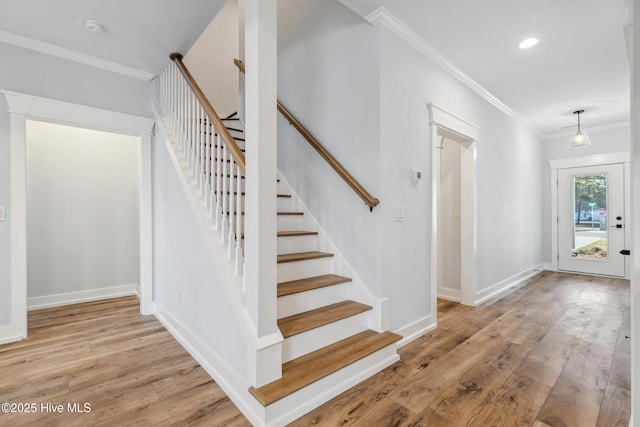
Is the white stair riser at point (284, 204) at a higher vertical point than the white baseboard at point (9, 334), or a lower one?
higher

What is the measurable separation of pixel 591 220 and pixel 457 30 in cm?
495

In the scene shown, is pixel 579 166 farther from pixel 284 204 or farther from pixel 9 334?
pixel 9 334

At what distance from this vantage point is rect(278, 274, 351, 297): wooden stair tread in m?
2.19

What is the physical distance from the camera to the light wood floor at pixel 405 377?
1.72 m

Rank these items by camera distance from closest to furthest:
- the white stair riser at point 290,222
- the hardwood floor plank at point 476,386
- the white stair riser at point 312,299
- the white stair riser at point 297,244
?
the hardwood floor plank at point 476,386 < the white stair riser at point 312,299 < the white stair riser at point 297,244 < the white stair riser at point 290,222

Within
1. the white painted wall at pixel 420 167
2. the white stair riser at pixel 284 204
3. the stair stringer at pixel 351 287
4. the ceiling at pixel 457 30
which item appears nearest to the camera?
the ceiling at pixel 457 30

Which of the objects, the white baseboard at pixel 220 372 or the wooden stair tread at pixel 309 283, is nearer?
the white baseboard at pixel 220 372

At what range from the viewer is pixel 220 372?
2039mm

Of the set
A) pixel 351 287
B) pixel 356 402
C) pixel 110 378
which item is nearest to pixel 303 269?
pixel 351 287

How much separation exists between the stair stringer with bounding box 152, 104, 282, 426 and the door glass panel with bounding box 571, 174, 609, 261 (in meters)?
6.31

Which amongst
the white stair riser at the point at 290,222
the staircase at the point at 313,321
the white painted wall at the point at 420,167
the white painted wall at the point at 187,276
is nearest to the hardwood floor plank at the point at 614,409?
the staircase at the point at 313,321

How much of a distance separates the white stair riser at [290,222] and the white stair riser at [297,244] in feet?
0.81

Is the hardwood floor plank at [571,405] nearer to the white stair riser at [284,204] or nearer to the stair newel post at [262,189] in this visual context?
the stair newel post at [262,189]

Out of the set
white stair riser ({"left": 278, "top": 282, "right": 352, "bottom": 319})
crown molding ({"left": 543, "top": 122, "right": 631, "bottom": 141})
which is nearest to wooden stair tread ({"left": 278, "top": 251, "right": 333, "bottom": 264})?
white stair riser ({"left": 278, "top": 282, "right": 352, "bottom": 319})
